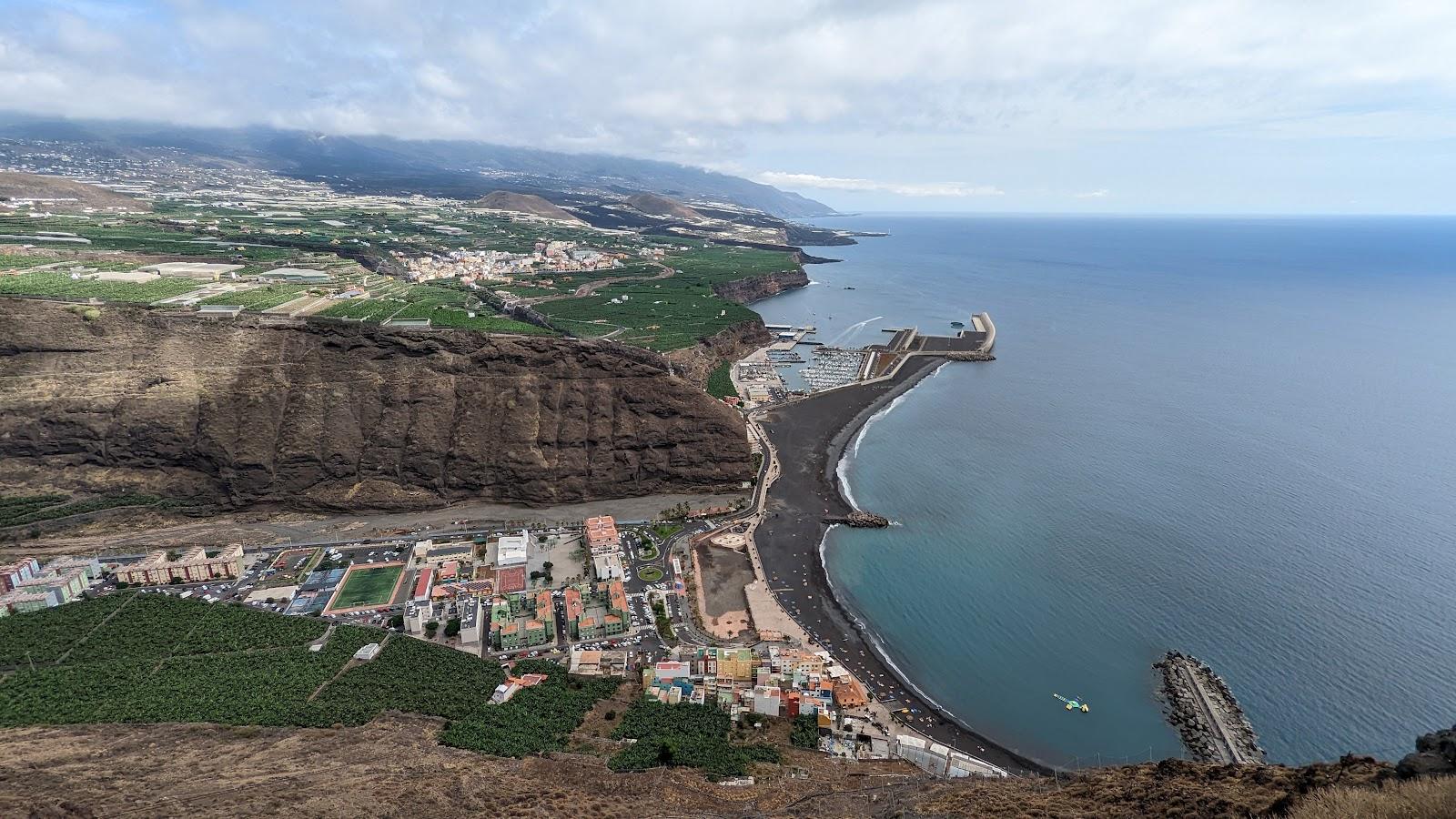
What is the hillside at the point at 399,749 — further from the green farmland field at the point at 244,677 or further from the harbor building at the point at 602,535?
the harbor building at the point at 602,535

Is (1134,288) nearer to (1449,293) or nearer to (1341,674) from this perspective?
(1449,293)

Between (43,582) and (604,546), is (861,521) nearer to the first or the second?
(604,546)

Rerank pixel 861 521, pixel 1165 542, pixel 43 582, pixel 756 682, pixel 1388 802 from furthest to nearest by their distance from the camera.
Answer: pixel 861 521 < pixel 1165 542 < pixel 43 582 < pixel 756 682 < pixel 1388 802

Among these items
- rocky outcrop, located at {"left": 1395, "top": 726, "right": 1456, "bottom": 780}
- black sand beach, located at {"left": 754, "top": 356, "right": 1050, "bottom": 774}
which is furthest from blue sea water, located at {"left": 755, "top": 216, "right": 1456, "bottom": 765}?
rocky outcrop, located at {"left": 1395, "top": 726, "right": 1456, "bottom": 780}

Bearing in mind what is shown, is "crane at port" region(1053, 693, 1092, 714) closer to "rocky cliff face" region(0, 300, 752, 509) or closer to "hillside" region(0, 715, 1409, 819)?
"hillside" region(0, 715, 1409, 819)

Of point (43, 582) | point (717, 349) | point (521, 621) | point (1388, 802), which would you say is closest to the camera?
point (1388, 802)

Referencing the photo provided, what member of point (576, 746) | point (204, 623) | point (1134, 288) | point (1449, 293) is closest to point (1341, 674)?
point (576, 746)

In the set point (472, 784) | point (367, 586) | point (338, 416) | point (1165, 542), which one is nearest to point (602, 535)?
point (367, 586)
